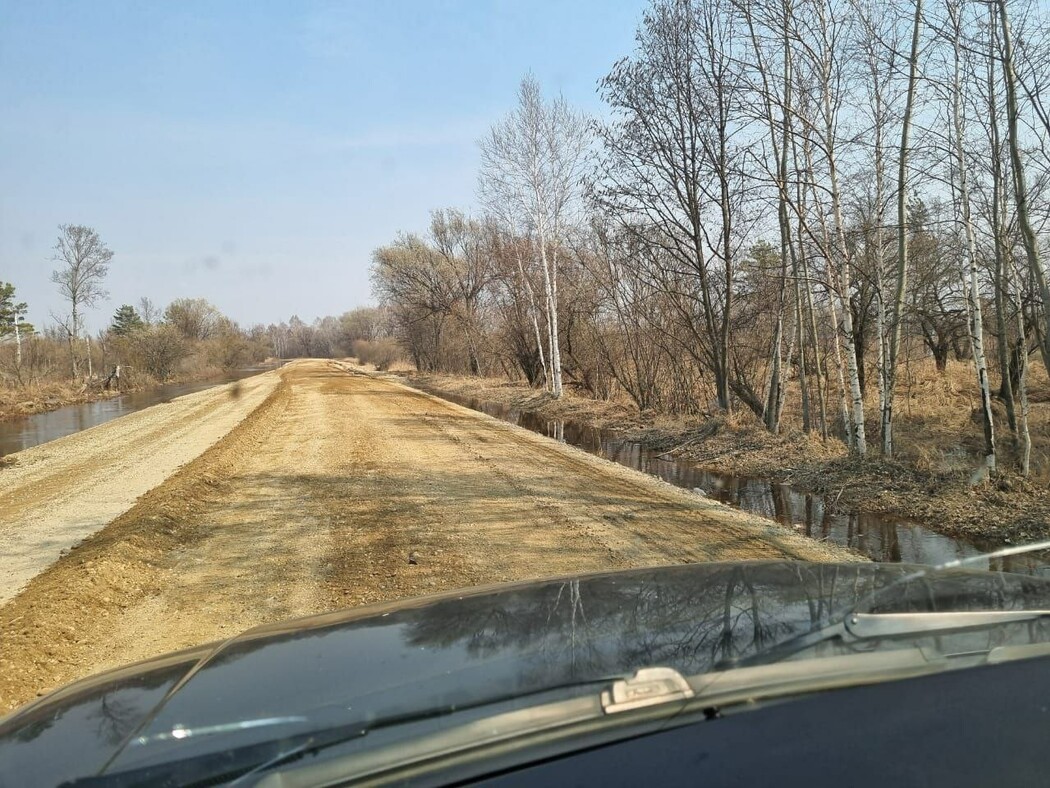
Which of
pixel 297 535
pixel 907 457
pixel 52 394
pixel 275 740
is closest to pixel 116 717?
pixel 275 740

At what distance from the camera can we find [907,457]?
12320mm

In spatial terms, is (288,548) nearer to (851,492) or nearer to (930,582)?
(930,582)

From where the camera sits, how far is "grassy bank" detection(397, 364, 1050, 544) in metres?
8.88

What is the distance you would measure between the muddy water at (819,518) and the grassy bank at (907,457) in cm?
29

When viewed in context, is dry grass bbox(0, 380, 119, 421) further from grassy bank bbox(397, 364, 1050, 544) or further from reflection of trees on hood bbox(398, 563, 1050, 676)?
reflection of trees on hood bbox(398, 563, 1050, 676)

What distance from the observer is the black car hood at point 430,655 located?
1.82m

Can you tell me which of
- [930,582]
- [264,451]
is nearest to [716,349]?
[264,451]

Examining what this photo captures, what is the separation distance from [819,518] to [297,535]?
6.74 m

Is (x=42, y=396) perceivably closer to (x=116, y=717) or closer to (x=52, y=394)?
(x=52, y=394)

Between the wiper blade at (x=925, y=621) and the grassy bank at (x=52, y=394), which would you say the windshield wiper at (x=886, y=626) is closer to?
the wiper blade at (x=925, y=621)

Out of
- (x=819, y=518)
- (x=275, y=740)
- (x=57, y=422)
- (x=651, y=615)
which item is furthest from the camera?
(x=57, y=422)

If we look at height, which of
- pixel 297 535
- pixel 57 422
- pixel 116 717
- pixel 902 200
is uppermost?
pixel 902 200

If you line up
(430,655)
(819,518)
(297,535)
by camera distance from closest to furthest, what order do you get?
1. (430,655)
2. (297,535)
3. (819,518)

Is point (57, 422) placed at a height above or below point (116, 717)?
below
